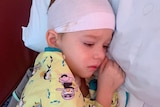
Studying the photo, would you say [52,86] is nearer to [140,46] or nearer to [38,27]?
[140,46]

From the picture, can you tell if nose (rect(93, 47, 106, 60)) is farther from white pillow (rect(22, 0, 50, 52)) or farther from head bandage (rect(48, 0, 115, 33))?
white pillow (rect(22, 0, 50, 52))

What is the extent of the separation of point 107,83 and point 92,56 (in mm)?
118

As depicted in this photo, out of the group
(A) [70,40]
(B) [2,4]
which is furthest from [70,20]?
(B) [2,4]

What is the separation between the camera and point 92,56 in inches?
37.0

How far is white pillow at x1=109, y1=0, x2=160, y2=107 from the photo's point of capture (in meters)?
0.83

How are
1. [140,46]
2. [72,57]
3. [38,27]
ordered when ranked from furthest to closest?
1. [38,27]
2. [72,57]
3. [140,46]

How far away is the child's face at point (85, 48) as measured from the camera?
3.05 ft

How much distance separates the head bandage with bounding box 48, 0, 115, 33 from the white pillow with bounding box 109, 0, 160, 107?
0.11 feet

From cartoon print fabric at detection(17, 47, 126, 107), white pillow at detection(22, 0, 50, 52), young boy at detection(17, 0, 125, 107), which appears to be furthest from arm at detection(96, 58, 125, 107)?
white pillow at detection(22, 0, 50, 52)

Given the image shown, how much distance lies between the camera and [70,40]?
950mm

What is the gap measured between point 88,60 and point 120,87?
0.15m

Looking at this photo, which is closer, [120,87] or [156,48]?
[156,48]

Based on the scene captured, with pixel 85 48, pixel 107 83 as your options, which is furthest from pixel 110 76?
pixel 85 48

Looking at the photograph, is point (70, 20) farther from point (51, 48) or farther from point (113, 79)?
point (113, 79)
